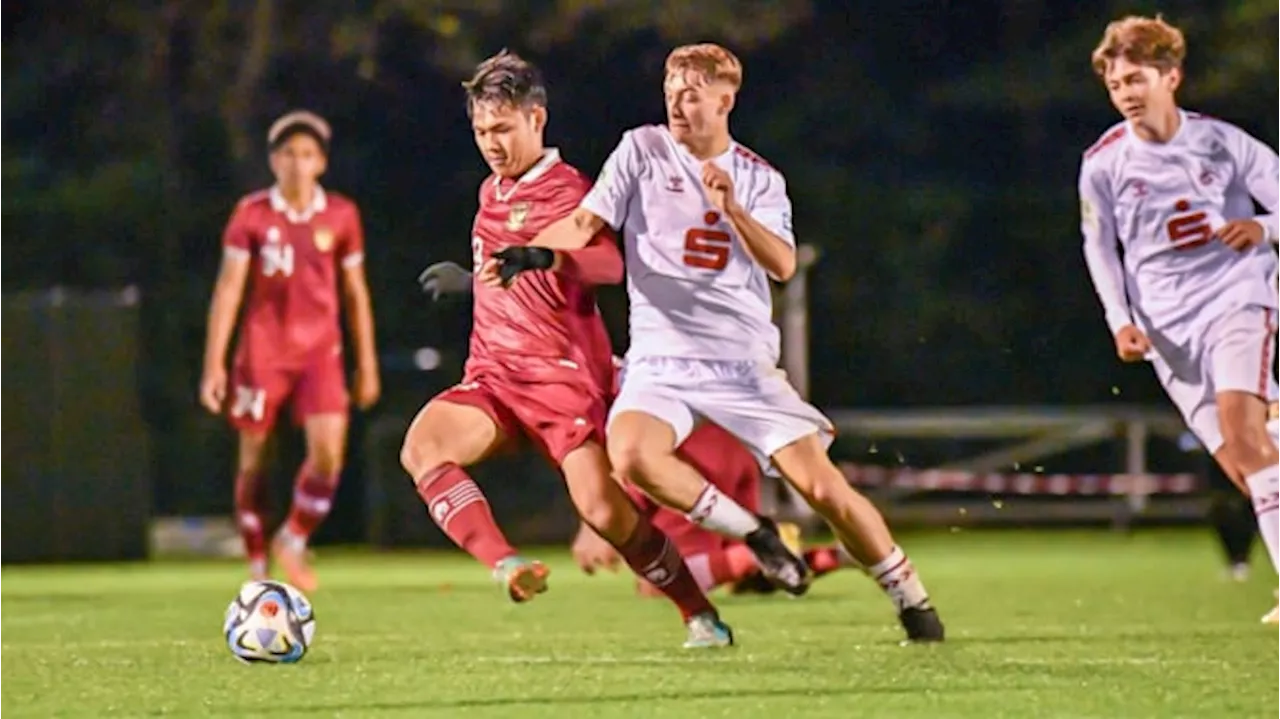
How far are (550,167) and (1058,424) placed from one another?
37.0ft

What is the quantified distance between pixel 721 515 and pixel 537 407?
2.15 ft

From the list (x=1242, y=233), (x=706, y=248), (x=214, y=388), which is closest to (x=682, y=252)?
(x=706, y=248)

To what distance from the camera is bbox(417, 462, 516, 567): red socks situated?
29.7 ft

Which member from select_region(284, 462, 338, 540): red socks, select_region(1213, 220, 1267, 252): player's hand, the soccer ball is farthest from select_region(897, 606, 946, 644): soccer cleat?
select_region(284, 462, 338, 540): red socks

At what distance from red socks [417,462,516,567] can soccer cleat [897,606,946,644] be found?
130cm

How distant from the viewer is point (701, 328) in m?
9.52

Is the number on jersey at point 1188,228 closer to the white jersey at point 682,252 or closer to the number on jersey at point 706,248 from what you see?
the white jersey at point 682,252

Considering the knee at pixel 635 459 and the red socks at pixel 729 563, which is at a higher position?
the knee at pixel 635 459

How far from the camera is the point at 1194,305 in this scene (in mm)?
10352

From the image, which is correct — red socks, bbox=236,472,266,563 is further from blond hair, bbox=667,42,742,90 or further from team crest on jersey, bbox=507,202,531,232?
blond hair, bbox=667,42,742,90

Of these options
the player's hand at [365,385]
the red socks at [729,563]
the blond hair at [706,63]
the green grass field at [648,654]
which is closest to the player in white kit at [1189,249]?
the green grass field at [648,654]

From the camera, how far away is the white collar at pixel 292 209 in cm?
1455

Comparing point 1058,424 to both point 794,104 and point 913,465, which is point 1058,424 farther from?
point 794,104

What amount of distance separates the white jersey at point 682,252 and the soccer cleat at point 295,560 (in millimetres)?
4846
